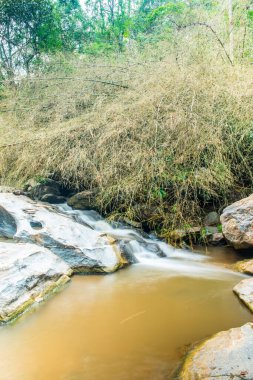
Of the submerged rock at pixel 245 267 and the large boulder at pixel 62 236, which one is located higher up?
the large boulder at pixel 62 236

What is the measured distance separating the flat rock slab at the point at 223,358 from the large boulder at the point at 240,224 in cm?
A: 193

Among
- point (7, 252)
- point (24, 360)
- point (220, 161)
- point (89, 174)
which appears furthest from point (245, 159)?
point (24, 360)

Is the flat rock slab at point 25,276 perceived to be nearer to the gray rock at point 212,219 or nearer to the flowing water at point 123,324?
the flowing water at point 123,324

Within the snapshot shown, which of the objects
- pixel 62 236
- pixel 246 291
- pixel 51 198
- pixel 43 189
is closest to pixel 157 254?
pixel 62 236

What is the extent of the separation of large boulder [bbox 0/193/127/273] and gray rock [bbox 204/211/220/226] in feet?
5.19

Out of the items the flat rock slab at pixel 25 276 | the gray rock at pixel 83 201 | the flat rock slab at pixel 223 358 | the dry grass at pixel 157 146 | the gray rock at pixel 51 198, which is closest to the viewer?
the flat rock slab at pixel 223 358

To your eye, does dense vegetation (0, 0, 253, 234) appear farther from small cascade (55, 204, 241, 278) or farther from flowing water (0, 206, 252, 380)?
flowing water (0, 206, 252, 380)

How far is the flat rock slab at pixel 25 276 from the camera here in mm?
2645

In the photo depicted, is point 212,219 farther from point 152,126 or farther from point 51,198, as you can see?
point 51,198

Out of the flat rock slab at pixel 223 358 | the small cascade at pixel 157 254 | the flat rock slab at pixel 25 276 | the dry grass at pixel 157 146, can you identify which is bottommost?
the small cascade at pixel 157 254

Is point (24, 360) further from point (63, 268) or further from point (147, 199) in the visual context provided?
point (147, 199)

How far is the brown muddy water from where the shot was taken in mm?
1976

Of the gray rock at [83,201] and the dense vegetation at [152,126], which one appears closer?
the dense vegetation at [152,126]

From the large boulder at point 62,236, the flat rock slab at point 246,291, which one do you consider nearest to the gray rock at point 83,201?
the large boulder at point 62,236
